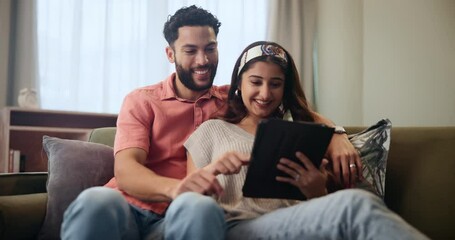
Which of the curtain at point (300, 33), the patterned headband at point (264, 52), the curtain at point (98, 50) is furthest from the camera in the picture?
the curtain at point (300, 33)

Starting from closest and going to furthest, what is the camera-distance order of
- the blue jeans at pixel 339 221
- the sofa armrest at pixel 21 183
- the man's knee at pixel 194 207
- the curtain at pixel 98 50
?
the blue jeans at pixel 339 221 < the man's knee at pixel 194 207 < the sofa armrest at pixel 21 183 < the curtain at pixel 98 50

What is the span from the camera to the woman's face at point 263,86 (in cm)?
132

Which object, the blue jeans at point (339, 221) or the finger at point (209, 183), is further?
the finger at point (209, 183)

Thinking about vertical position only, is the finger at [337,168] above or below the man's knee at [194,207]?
above

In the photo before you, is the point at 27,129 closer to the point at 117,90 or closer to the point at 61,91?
the point at 61,91

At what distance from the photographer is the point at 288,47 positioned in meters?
3.37

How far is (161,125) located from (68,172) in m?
0.34

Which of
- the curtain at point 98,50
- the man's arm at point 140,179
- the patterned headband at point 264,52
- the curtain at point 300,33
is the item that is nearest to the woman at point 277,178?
the patterned headband at point 264,52

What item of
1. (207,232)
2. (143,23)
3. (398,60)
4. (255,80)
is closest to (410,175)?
(255,80)

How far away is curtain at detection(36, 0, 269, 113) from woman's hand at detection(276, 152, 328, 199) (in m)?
2.01

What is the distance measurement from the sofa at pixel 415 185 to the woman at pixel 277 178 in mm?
326

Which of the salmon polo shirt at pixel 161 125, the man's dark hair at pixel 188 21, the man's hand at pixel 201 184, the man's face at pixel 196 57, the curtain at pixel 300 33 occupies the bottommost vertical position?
the man's hand at pixel 201 184

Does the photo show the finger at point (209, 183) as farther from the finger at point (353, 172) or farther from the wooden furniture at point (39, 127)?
the wooden furniture at point (39, 127)

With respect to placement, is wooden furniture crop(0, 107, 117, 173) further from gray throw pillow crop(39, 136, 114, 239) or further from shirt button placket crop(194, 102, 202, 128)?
shirt button placket crop(194, 102, 202, 128)
